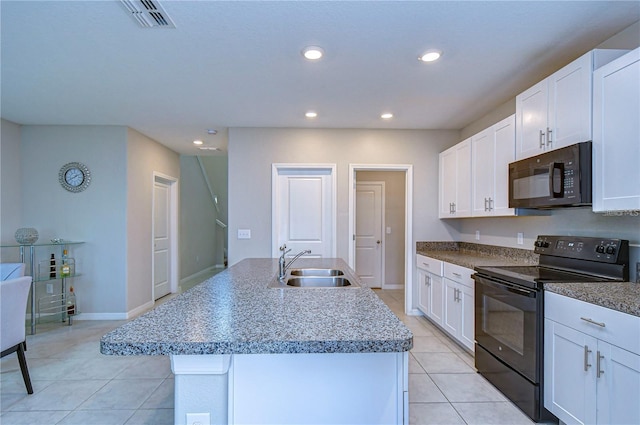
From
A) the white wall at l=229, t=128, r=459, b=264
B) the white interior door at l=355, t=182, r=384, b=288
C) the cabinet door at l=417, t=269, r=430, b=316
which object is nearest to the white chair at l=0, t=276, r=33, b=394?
the white wall at l=229, t=128, r=459, b=264

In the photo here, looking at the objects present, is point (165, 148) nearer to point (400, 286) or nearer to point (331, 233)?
point (331, 233)

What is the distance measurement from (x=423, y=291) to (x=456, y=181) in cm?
142

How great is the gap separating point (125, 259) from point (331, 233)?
2.69 meters

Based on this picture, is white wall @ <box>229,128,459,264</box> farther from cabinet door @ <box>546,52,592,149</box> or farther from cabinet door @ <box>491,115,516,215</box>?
cabinet door @ <box>546,52,592,149</box>

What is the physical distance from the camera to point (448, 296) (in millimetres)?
3369

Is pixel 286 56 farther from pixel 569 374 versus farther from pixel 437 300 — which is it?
pixel 437 300

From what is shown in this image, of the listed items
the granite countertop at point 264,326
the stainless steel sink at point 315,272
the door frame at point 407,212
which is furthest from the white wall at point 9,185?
the door frame at point 407,212

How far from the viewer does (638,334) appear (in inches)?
56.2

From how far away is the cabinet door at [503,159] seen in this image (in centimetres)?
277

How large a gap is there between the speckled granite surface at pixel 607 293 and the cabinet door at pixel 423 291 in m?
2.09

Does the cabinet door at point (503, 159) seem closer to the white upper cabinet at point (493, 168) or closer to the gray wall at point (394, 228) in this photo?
the white upper cabinet at point (493, 168)

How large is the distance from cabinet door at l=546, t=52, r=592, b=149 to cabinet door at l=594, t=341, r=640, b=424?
121 cm

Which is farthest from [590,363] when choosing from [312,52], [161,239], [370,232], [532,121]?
[161,239]

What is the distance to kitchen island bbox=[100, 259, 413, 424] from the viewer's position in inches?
39.4
